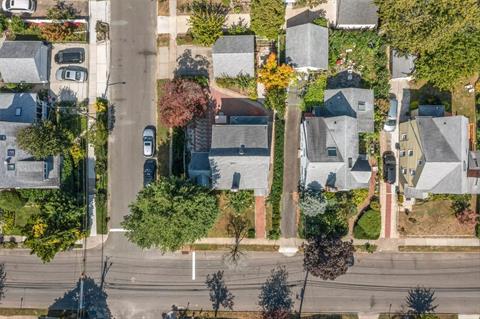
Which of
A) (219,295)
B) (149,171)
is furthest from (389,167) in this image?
(149,171)

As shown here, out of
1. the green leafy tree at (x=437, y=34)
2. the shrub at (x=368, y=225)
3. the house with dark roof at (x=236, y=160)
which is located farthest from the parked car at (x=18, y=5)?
the shrub at (x=368, y=225)

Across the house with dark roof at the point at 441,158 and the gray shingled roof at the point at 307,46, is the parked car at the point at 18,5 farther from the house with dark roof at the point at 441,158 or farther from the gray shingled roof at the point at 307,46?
the house with dark roof at the point at 441,158

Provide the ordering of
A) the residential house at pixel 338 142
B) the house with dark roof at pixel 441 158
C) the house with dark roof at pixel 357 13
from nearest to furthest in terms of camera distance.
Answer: the house with dark roof at pixel 441 158, the residential house at pixel 338 142, the house with dark roof at pixel 357 13

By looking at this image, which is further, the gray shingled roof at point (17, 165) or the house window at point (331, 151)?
the house window at point (331, 151)

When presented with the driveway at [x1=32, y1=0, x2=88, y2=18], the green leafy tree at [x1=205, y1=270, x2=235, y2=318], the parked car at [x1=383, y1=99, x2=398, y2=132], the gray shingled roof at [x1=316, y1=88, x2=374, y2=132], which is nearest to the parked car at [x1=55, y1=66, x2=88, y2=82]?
the driveway at [x1=32, y1=0, x2=88, y2=18]

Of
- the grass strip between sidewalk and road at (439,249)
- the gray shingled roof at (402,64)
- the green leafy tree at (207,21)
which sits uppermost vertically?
the green leafy tree at (207,21)

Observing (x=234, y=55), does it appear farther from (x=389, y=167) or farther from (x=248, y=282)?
(x=248, y=282)

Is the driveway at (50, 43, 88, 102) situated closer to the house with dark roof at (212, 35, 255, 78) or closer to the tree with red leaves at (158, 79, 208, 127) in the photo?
the tree with red leaves at (158, 79, 208, 127)
